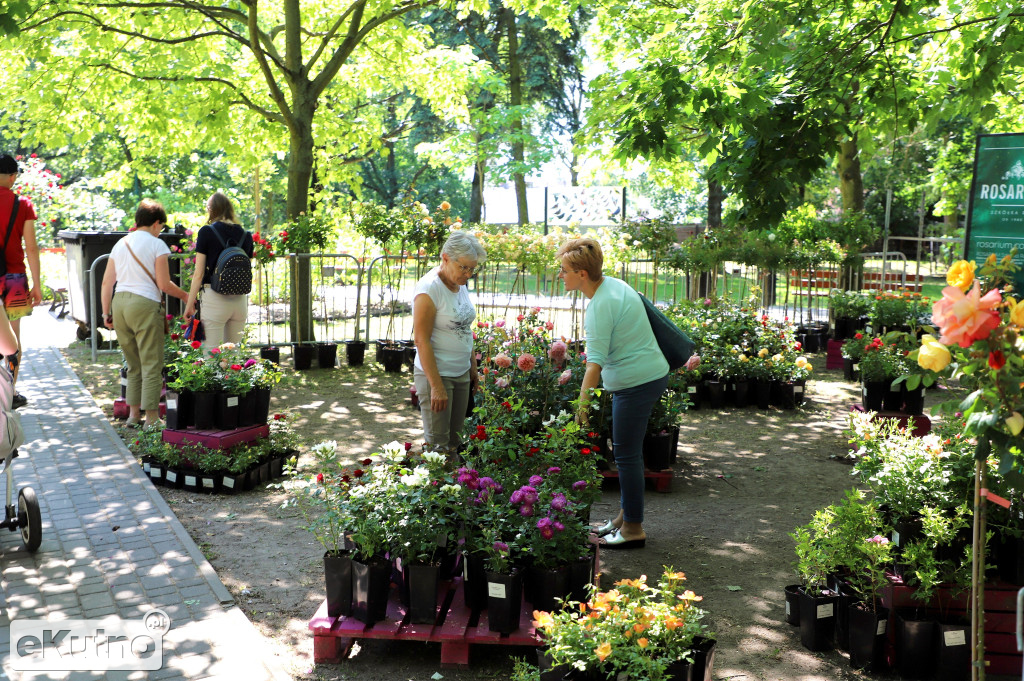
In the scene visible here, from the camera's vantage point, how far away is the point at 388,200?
46.1m

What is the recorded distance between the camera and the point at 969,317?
238 centimetres

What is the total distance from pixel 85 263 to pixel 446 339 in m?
8.54

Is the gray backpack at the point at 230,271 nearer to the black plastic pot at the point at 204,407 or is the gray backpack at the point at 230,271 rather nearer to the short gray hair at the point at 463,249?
the black plastic pot at the point at 204,407

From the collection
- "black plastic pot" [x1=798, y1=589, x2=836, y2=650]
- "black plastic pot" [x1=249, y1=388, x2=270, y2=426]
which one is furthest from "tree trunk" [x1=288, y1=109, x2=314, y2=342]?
"black plastic pot" [x1=798, y1=589, x2=836, y2=650]

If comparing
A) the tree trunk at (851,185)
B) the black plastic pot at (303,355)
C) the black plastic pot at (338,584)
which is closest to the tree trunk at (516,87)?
the tree trunk at (851,185)

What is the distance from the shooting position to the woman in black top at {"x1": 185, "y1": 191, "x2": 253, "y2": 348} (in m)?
7.56

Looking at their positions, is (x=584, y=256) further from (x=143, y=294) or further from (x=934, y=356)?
(x=143, y=294)

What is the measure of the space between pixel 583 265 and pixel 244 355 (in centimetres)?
328

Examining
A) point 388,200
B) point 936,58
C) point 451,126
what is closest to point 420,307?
point 936,58

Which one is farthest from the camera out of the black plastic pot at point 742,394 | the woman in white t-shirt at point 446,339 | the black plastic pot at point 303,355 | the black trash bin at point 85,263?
the black plastic pot at point 303,355

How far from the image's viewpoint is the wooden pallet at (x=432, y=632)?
12.6 feet

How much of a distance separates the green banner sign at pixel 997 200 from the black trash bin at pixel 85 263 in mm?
8395

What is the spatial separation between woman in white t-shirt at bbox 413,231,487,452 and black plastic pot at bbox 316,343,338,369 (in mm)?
6641

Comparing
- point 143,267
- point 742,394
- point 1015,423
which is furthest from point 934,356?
point 742,394
